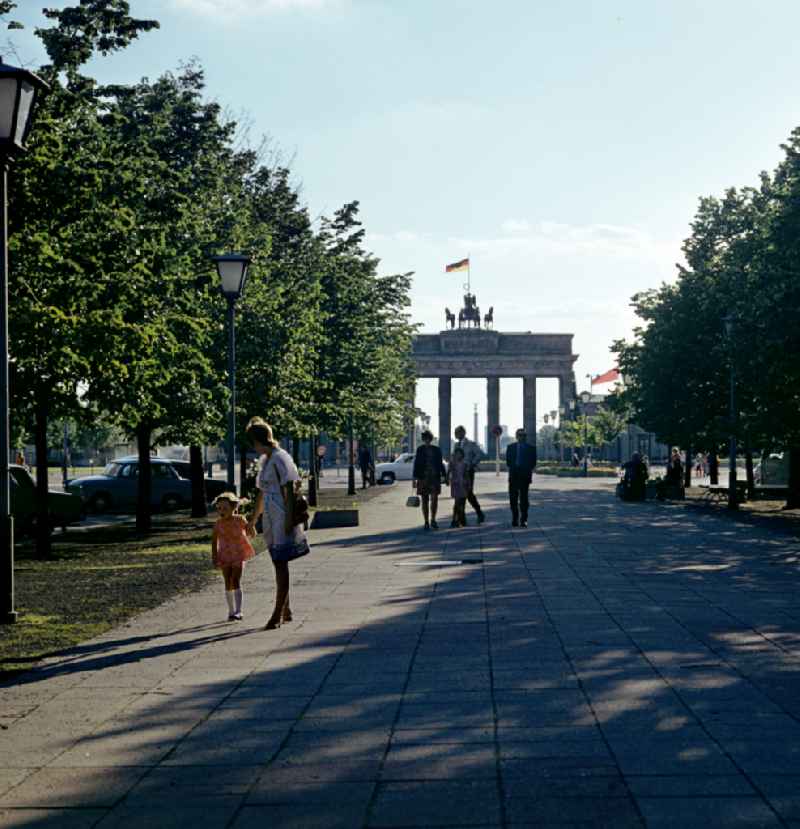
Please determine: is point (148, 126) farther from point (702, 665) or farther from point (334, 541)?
point (702, 665)

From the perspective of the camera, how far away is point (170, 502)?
35.9 m

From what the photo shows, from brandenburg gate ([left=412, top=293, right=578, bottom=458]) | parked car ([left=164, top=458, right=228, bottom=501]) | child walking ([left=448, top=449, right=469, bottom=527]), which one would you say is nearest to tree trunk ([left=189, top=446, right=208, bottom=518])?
parked car ([left=164, top=458, right=228, bottom=501])

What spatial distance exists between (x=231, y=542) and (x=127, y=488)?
80.5 feet

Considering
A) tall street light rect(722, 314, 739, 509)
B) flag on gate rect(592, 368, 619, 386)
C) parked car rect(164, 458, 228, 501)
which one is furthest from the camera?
flag on gate rect(592, 368, 619, 386)

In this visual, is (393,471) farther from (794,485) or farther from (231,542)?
(231,542)

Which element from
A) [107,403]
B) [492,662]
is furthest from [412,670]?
[107,403]

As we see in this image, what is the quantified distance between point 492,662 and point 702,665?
1443 mm

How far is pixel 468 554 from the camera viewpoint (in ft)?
61.8

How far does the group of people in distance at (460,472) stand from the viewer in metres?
24.5

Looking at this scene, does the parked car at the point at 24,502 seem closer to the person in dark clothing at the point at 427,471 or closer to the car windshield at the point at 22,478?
the car windshield at the point at 22,478

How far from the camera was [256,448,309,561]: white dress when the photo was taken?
36.4 ft

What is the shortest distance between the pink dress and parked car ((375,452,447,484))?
53870mm

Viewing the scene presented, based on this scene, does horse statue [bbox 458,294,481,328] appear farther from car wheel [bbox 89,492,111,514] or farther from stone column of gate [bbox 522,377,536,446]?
car wheel [bbox 89,492,111,514]

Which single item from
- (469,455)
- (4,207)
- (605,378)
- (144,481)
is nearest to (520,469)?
(469,455)
